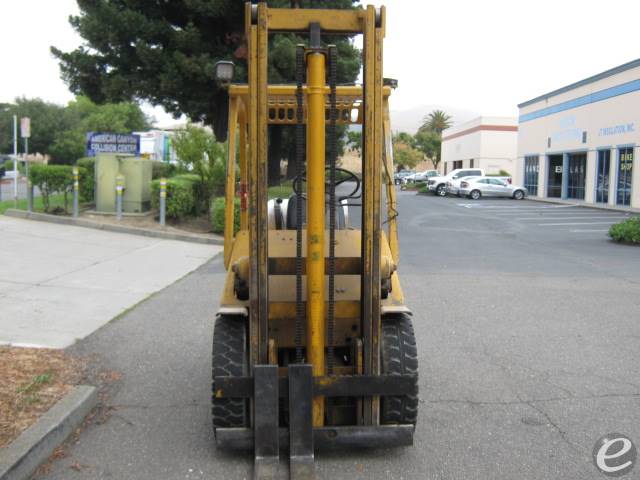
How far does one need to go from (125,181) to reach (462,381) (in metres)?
14.0

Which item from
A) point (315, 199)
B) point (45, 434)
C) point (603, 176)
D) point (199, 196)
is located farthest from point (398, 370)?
point (603, 176)

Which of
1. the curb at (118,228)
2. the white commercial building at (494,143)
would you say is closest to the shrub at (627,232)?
the curb at (118,228)

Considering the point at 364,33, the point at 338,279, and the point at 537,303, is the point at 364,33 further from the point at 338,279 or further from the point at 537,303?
the point at 537,303

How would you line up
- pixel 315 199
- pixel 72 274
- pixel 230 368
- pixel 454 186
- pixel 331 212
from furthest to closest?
pixel 454 186 < pixel 72 274 < pixel 230 368 < pixel 331 212 < pixel 315 199

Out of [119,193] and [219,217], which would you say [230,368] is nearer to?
[219,217]

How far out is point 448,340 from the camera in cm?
753

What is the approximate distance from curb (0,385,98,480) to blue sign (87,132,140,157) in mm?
13855

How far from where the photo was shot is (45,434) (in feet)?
14.1

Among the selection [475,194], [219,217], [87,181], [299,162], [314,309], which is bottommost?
[219,217]

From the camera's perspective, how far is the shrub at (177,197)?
17.6 meters

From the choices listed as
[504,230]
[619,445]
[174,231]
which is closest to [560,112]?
[504,230]

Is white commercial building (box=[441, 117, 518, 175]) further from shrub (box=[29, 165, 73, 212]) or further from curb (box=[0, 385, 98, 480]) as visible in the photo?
curb (box=[0, 385, 98, 480])

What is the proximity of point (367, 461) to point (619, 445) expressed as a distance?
1.78 metres

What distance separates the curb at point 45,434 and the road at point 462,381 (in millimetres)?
139
